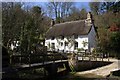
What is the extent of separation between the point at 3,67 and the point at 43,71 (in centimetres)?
803

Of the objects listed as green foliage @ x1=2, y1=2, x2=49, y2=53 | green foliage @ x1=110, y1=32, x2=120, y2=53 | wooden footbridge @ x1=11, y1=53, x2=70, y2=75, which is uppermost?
green foliage @ x1=2, y1=2, x2=49, y2=53

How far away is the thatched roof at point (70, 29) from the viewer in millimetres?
48550

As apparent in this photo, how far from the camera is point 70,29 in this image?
51.4 meters

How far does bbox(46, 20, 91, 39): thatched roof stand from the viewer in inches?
1911

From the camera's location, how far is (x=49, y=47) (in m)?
53.7

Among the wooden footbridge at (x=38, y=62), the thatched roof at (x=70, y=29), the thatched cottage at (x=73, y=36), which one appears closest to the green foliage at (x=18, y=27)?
the wooden footbridge at (x=38, y=62)

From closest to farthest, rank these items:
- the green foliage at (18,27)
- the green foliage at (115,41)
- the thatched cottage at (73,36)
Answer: the green foliage at (18,27) < the green foliage at (115,41) < the thatched cottage at (73,36)

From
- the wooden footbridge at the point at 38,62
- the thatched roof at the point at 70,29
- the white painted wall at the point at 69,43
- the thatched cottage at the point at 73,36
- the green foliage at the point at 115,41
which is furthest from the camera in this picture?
the thatched roof at the point at 70,29

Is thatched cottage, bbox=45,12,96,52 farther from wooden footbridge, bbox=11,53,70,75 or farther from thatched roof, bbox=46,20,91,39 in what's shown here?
wooden footbridge, bbox=11,53,70,75

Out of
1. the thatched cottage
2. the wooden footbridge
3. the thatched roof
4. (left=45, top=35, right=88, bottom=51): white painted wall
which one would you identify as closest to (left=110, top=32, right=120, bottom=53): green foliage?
the wooden footbridge

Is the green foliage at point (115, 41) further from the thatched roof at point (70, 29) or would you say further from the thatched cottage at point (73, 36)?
the thatched roof at point (70, 29)

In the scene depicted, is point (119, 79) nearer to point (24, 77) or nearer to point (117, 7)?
point (117, 7)

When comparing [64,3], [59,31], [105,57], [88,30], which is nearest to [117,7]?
[105,57]

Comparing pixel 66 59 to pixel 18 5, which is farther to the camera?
pixel 66 59
